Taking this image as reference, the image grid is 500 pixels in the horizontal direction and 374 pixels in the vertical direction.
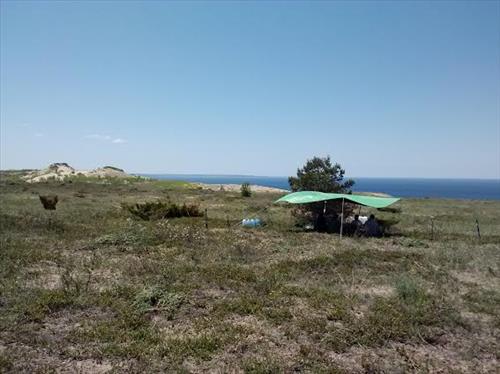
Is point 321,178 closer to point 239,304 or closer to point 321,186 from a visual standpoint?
point 321,186

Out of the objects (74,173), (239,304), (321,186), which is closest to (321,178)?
(321,186)

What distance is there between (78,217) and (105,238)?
8185 mm

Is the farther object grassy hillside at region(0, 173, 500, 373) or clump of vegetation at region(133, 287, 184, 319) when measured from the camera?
clump of vegetation at region(133, 287, 184, 319)

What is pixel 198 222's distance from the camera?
24.1 meters

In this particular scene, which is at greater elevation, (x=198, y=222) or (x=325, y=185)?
(x=325, y=185)

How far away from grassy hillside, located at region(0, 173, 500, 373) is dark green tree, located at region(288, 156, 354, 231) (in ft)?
17.1

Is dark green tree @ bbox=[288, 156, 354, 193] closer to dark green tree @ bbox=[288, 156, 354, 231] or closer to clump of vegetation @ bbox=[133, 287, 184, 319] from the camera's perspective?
dark green tree @ bbox=[288, 156, 354, 231]

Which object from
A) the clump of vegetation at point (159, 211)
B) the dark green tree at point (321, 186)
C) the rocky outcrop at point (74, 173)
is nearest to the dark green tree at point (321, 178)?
the dark green tree at point (321, 186)

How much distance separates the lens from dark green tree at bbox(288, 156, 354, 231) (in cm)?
2412

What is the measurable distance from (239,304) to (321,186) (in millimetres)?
17976

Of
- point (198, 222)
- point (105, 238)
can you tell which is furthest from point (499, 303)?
point (198, 222)


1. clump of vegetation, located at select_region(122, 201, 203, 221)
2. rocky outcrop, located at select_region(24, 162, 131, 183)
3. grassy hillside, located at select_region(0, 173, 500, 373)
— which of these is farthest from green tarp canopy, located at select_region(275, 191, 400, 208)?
rocky outcrop, located at select_region(24, 162, 131, 183)

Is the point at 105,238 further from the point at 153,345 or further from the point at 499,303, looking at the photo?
the point at 499,303

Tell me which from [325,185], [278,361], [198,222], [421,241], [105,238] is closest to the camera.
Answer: [278,361]
